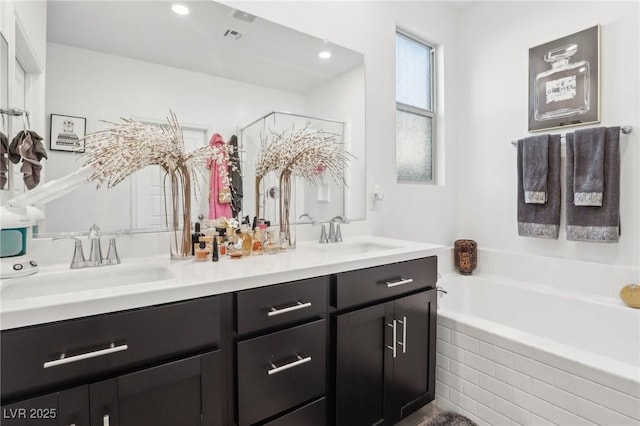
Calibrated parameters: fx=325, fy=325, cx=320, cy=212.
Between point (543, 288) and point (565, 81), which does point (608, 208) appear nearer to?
point (543, 288)

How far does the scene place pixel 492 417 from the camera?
1655mm

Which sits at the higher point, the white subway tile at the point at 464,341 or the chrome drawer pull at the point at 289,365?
the chrome drawer pull at the point at 289,365

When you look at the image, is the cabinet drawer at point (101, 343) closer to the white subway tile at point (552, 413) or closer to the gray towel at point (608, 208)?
the white subway tile at point (552, 413)

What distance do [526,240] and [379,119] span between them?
→ 1.49 m

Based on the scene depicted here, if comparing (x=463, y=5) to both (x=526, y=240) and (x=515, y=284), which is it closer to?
(x=526, y=240)

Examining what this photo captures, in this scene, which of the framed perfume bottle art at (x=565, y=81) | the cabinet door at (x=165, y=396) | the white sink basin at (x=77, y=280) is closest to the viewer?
the cabinet door at (x=165, y=396)

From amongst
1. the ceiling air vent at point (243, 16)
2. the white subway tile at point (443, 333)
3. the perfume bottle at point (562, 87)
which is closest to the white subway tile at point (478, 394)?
the white subway tile at point (443, 333)

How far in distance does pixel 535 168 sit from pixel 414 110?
994 mm

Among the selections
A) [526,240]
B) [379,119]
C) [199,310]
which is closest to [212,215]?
[199,310]

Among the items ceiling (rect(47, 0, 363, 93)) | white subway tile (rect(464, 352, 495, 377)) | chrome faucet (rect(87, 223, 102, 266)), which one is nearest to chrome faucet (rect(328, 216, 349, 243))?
ceiling (rect(47, 0, 363, 93))

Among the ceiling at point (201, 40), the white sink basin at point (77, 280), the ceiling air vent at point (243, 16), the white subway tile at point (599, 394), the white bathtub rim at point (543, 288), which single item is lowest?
the white subway tile at point (599, 394)

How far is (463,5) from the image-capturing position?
2818 millimetres

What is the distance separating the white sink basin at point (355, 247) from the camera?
71.6 inches

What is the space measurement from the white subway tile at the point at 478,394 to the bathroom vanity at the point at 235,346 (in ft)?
0.85
